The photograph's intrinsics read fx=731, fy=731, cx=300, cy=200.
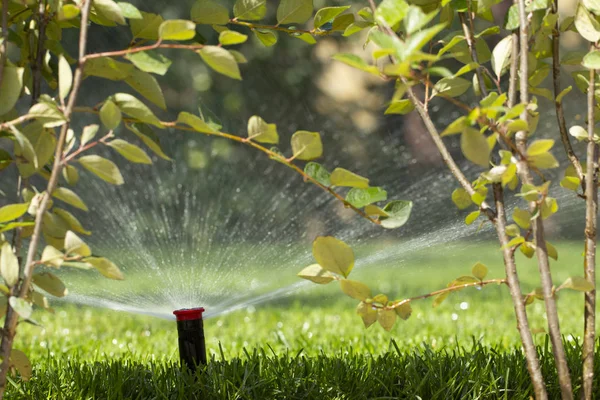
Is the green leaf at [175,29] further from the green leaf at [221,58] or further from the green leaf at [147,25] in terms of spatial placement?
the green leaf at [147,25]

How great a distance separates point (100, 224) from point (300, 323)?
3.64m

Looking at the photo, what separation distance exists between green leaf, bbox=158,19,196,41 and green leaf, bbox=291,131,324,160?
195 millimetres

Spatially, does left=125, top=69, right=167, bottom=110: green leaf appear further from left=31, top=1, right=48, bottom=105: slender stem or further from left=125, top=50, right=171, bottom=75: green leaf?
left=31, top=1, right=48, bottom=105: slender stem

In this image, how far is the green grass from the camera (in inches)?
60.3

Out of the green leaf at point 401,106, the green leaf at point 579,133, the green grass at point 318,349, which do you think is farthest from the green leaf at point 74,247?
the green leaf at point 579,133

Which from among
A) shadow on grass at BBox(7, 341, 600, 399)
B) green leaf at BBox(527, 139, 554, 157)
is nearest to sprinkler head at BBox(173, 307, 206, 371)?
shadow on grass at BBox(7, 341, 600, 399)

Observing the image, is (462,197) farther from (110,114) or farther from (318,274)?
(110,114)

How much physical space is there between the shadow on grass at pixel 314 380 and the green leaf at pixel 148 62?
0.79 metres

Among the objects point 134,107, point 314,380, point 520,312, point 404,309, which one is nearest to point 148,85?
point 134,107

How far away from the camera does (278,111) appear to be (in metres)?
6.86

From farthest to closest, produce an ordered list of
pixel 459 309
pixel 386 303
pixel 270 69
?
pixel 270 69 → pixel 459 309 → pixel 386 303

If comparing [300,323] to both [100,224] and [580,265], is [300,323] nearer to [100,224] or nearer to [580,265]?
[580,265]

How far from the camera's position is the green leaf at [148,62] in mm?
866

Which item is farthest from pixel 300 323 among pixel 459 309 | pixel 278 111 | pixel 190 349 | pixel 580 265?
pixel 278 111
